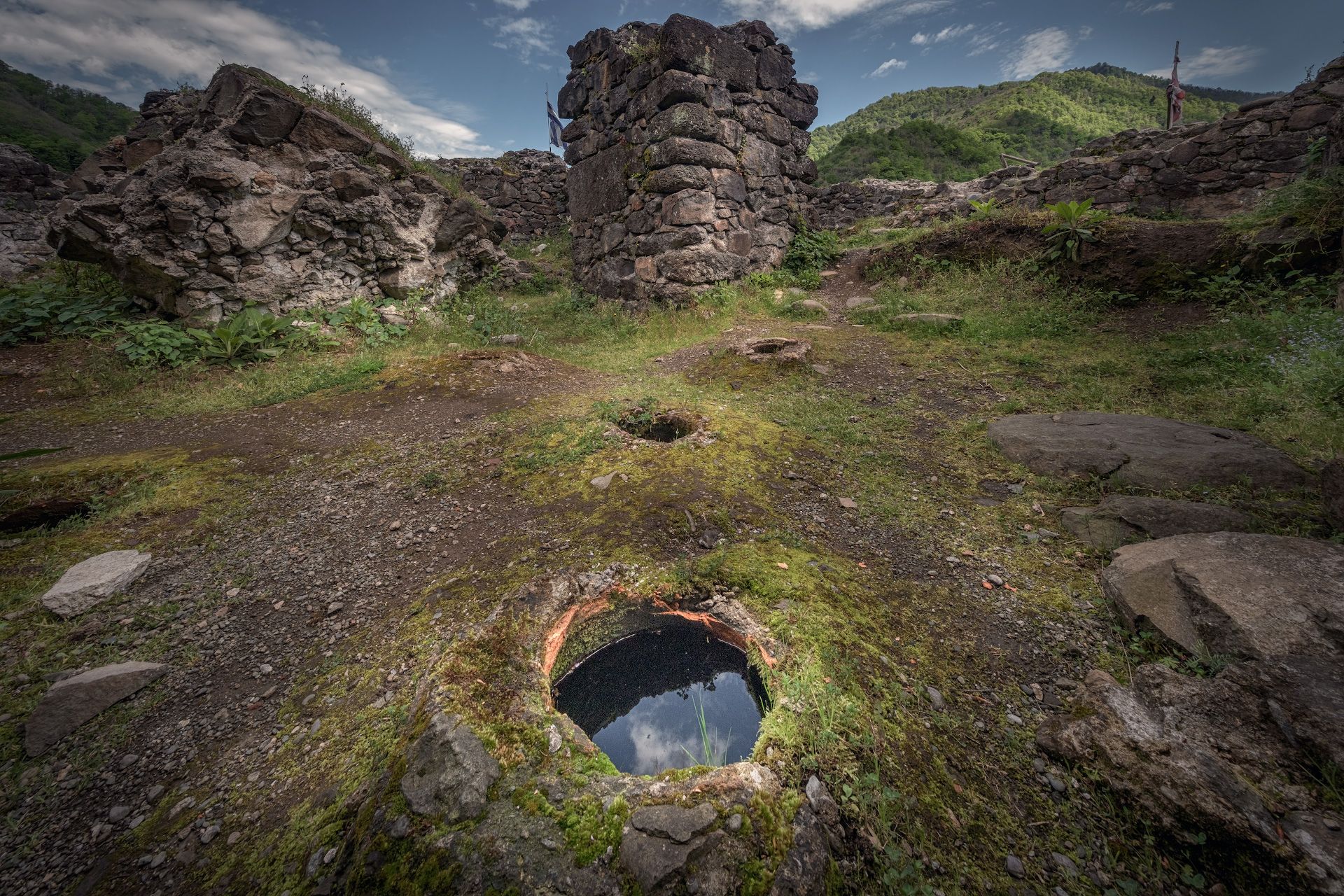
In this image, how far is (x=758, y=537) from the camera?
9.24 ft

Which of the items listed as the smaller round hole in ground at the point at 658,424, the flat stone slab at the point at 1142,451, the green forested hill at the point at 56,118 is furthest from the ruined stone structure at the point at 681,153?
the green forested hill at the point at 56,118

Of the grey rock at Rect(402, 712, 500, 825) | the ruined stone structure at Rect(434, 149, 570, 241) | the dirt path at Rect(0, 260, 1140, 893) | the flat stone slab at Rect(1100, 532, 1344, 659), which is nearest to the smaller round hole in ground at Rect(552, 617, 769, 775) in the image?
the dirt path at Rect(0, 260, 1140, 893)

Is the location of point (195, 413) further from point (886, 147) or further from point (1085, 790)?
point (886, 147)

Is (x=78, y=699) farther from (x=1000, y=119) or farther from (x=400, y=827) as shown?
(x=1000, y=119)

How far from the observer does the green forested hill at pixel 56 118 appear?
14883 millimetres

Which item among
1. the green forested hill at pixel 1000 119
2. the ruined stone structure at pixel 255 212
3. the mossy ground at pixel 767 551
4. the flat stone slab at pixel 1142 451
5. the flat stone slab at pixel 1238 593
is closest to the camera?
the mossy ground at pixel 767 551

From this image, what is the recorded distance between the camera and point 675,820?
130cm

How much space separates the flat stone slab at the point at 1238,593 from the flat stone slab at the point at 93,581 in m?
5.00

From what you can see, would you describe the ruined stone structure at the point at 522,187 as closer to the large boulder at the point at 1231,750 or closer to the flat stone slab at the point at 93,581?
the flat stone slab at the point at 93,581

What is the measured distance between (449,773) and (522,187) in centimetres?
1680

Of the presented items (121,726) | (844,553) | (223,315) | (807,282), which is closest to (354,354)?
(223,315)

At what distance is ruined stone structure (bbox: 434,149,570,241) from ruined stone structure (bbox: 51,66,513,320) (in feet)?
21.2

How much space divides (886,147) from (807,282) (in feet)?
62.3

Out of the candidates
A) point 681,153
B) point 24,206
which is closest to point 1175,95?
point 681,153
